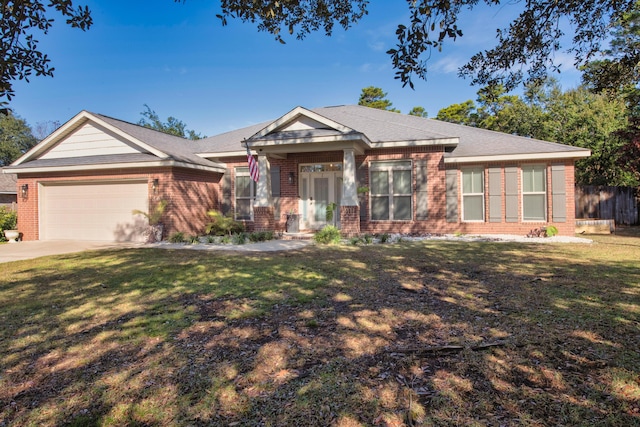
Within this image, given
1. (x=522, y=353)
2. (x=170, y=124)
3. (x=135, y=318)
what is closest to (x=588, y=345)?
(x=522, y=353)

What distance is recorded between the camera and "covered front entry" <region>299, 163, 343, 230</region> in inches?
589

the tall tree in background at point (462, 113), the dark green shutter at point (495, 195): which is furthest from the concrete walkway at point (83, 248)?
the tall tree in background at point (462, 113)

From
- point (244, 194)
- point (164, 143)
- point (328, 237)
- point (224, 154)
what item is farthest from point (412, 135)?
point (164, 143)

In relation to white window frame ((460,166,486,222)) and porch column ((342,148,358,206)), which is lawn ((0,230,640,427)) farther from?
white window frame ((460,166,486,222))

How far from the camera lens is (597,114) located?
20.1 metres

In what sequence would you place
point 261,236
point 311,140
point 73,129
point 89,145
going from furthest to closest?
point 73,129 → point 89,145 → point 261,236 → point 311,140

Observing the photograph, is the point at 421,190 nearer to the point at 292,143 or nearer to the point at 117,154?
the point at 292,143

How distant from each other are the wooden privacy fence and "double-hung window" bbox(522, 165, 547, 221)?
228 inches

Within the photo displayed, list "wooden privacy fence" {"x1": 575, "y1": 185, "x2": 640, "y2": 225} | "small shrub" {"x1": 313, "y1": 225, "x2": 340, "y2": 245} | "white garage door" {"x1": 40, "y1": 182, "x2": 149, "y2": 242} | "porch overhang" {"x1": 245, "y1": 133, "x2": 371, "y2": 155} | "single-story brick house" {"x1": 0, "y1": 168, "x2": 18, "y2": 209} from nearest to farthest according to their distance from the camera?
1. "small shrub" {"x1": 313, "y1": 225, "x2": 340, "y2": 245}
2. "porch overhang" {"x1": 245, "y1": 133, "x2": 371, "y2": 155}
3. "white garage door" {"x1": 40, "y1": 182, "x2": 149, "y2": 242}
4. "wooden privacy fence" {"x1": 575, "y1": 185, "x2": 640, "y2": 225}
5. "single-story brick house" {"x1": 0, "y1": 168, "x2": 18, "y2": 209}

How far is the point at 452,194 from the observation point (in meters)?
13.9

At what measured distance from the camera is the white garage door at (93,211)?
13984 millimetres

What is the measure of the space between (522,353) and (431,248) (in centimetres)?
699

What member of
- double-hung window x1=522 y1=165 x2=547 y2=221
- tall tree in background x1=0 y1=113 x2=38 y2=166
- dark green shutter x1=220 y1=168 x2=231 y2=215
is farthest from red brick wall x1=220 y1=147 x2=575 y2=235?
tall tree in background x1=0 y1=113 x2=38 y2=166

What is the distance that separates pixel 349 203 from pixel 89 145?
406 inches
